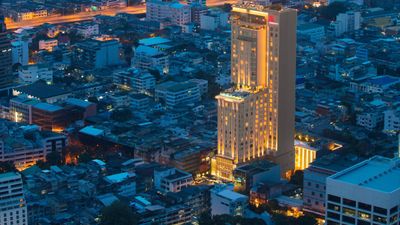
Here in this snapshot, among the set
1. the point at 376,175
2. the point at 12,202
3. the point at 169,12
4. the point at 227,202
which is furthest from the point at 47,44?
the point at 376,175

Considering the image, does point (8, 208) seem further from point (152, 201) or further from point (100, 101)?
point (100, 101)

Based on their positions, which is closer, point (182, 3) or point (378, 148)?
point (378, 148)

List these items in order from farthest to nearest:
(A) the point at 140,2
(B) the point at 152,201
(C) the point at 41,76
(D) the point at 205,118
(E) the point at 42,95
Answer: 1. (A) the point at 140,2
2. (C) the point at 41,76
3. (E) the point at 42,95
4. (D) the point at 205,118
5. (B) the point at 152,201

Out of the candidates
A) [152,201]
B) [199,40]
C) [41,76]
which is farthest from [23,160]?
[199,40]

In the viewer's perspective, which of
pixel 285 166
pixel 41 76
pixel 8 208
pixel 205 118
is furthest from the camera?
pixel 41 76

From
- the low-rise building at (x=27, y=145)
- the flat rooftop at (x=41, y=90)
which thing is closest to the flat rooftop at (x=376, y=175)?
the low-rise building at (x=27, y=145)
